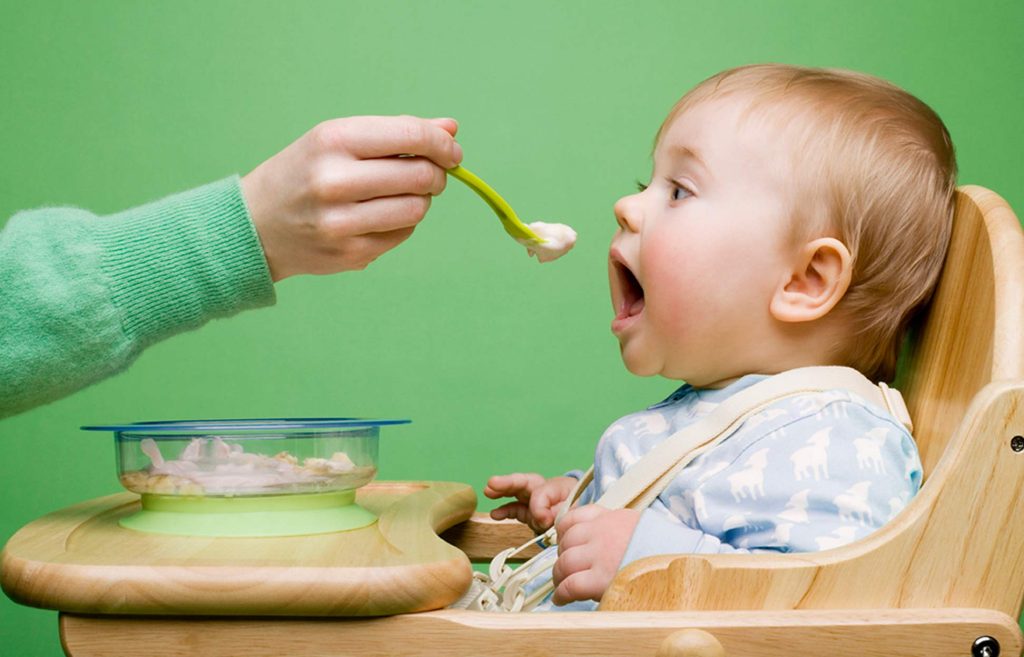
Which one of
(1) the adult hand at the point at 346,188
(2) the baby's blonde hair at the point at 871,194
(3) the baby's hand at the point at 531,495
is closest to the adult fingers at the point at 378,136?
(1) the adult hand at the point at 346,188

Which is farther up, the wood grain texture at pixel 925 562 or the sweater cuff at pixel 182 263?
the sweater cuff at pixel 182 263

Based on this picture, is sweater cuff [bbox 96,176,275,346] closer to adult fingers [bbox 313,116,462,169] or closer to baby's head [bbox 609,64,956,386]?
adult fingers [bbox 313,116,462,169]

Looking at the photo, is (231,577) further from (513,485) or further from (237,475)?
(513,485)

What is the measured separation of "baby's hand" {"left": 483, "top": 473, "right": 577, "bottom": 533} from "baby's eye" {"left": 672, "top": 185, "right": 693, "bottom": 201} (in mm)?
305

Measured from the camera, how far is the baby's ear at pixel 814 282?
86 centimetres

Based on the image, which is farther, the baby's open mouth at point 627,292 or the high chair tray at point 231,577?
the baby's open mouth at point 627,292

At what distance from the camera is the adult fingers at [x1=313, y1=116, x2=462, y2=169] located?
0.79m

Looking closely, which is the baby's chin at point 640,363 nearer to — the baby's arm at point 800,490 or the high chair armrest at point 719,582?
the baby's arm at point 800,490

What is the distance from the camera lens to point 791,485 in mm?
738

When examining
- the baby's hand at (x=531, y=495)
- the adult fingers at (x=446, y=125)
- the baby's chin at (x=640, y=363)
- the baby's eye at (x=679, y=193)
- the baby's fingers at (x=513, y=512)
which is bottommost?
the baby's fingers at (x=513, y=512)

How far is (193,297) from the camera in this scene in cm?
85

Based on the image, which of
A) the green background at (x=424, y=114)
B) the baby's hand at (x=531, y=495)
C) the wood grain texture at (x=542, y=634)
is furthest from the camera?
the green background at (x=424, y=114)

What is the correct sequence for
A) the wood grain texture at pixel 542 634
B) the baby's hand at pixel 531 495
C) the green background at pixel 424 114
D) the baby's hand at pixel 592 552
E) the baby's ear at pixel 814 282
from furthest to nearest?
the green background at pixel 424 114 < the baby's hand at pixel 531 495 < the baby's ear at pixel 814 282 < the baby's hand at pixel 592 552 < the wood grain texture at pixel 542 634

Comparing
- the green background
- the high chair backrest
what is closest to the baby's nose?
the high chair backrest
